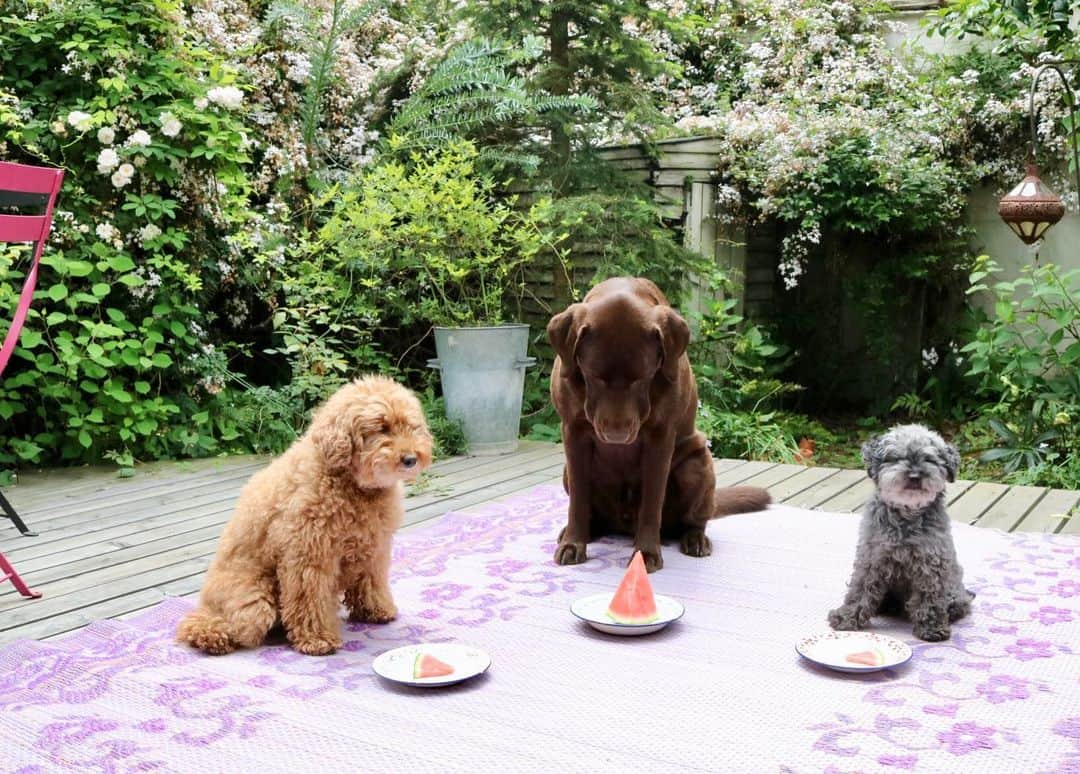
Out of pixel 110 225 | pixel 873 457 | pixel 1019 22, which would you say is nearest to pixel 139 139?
pixel 110 225

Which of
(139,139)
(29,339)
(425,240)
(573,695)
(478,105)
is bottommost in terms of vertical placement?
(573,695)

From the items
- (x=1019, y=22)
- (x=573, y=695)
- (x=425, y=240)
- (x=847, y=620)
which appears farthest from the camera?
(x=425, y=240)

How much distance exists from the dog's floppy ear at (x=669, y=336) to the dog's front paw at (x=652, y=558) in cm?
60

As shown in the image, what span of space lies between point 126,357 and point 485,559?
2.56 meters

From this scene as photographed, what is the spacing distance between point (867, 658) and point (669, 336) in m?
1.23

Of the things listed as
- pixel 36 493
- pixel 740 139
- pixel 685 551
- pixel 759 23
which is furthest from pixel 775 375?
pixel 36 493

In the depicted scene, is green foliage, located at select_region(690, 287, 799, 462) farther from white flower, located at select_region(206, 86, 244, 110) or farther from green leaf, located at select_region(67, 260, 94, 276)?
green leaf, located at select_region(67, 260, 94, 276)

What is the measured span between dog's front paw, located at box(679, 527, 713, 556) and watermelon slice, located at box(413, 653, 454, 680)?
1375 millimetres

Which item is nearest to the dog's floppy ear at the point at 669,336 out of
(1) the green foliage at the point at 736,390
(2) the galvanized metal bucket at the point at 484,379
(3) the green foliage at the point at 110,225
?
(2) the galvanized metal bucket at the point at 484,379

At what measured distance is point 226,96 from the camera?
16.6ft

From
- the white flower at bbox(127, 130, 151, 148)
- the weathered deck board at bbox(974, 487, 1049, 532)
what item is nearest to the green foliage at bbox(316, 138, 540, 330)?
the white flower at bbox(127, 130, 151, 148)

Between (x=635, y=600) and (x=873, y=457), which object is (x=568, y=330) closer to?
(x=635, y=600)

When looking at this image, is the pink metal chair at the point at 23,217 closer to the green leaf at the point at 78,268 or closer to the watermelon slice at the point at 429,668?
the watermelon slice at the point at 429,668

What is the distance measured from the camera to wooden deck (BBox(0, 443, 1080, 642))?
2971 millimetres
